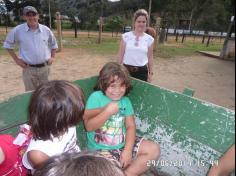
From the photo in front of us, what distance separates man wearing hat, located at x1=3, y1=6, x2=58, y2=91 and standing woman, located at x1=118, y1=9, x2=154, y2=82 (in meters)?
1.00

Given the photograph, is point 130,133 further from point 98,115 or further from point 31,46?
point 31,46

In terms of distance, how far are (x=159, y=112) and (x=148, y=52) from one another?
1.38 metres

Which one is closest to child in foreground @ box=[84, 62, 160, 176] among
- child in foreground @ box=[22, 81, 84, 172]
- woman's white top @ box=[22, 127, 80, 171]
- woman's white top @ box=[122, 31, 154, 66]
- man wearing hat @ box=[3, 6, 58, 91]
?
woman's white top @ box=[22, 127, 80, 171]

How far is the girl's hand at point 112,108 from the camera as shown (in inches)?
74.2

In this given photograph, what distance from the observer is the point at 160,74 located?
7.67 meters

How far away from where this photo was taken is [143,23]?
330 centimetres

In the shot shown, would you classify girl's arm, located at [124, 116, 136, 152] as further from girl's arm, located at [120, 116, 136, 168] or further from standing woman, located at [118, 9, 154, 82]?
standing woman, located at [118, 9, 154, 82]

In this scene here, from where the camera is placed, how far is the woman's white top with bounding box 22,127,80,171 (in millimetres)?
1365

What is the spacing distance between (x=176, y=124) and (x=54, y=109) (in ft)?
3.74

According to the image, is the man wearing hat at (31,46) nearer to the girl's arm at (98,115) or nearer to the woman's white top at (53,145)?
the girl's arm at (98,115)

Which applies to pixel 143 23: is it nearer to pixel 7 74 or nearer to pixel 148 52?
pixel 148 52

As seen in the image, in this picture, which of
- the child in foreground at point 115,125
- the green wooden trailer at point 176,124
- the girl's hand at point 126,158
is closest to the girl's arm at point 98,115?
the child in foreground at point 115,125

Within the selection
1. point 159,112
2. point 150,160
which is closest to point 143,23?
point 159,112

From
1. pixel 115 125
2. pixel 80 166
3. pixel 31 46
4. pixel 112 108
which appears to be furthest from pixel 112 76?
pixel 31 46
